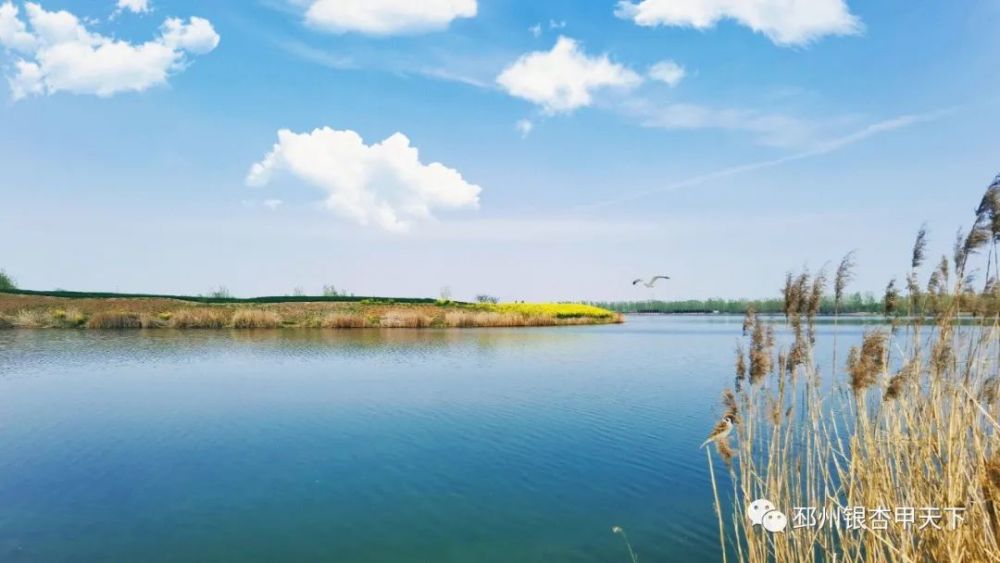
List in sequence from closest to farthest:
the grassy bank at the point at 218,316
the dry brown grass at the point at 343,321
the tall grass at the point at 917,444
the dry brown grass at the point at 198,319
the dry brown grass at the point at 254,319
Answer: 1. the tall grass at the point at 917,444
2. the grassy bank at the point at 218,316
3. the dry brown grass at the point at 198,319
4. the dry brown grass at the point at 254,319
5. the dry brown grass at the point at 343,321

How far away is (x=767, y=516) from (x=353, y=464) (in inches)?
211

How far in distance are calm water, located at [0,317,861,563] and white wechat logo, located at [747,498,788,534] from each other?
4.81 ft

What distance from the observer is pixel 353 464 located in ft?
24.9

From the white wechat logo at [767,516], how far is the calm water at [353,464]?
1.47m

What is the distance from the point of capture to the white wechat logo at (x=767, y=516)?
3.60 metres

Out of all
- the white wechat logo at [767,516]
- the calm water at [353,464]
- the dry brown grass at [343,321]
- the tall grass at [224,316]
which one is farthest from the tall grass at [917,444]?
the tall grass at [224,316]

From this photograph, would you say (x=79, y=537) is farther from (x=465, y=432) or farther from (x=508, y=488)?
(x=465, y=432)

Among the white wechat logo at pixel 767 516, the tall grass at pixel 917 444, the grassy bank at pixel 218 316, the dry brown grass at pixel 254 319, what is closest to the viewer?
the tall grass at pixel 917 444

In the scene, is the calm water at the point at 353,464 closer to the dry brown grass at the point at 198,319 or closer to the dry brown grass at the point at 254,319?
the dry brown grass at the point at 198,319

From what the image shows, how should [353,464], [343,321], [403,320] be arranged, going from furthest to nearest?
[403,320] < [343,321] < [353,464]

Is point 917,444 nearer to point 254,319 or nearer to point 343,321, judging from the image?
point 343,321

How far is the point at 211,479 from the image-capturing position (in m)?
6.97

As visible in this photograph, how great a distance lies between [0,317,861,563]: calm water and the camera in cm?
527

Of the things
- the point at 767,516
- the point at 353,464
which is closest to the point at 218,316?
the point at 353,464
